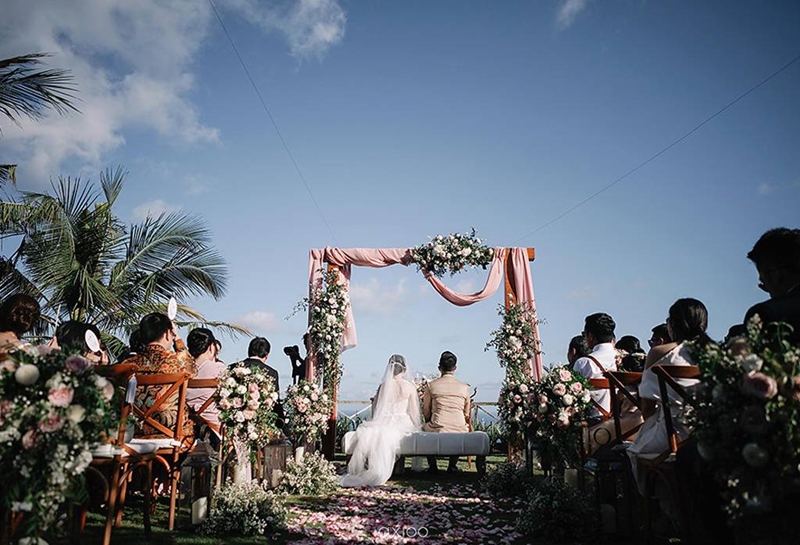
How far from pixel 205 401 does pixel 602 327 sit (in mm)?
4275

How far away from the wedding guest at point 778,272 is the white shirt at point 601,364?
2688mm

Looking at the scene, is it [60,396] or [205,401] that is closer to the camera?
[60,396]

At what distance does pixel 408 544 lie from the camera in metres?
4.12

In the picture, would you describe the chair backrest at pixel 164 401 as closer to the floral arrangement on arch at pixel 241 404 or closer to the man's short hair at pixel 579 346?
the floral arrangement on arch at pixel 241 404

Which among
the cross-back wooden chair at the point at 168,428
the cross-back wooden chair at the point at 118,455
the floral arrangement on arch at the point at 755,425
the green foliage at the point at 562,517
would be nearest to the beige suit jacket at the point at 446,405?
the green foliage at the point at 562,517

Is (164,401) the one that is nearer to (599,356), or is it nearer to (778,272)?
(599,356)

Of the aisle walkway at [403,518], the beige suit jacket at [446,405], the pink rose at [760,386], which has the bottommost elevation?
the aisle walkway at [403,518]

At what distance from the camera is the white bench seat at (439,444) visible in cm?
813

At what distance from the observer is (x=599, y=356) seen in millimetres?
5793

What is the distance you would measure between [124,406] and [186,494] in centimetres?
111

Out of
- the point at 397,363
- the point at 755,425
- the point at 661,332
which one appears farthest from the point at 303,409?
the point at 755,425

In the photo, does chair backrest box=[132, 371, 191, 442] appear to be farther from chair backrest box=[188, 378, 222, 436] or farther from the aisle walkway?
the aisle walkway

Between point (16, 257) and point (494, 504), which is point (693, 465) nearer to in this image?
point (494, 504)

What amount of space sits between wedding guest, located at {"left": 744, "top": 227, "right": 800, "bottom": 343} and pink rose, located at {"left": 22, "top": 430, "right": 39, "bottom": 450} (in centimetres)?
359
